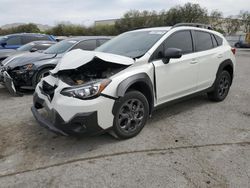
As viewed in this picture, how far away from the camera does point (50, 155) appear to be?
3488 millimetres

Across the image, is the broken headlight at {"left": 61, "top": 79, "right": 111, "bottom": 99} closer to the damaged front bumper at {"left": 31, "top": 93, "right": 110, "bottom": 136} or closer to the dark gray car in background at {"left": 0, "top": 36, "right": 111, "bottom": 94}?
the damaged front bumper at {"left": 31, "top": 93, "right": 110, "bottom": 136}

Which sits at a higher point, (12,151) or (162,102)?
(162,102)

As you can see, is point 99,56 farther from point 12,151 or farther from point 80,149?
point 12,151

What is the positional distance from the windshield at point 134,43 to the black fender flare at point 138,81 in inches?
15.8

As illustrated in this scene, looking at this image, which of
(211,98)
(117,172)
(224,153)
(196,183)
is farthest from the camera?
(211,98)

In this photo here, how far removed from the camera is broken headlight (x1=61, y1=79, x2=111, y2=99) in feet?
11.0

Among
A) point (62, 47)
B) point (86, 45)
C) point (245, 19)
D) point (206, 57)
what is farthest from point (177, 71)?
point (245, 19)

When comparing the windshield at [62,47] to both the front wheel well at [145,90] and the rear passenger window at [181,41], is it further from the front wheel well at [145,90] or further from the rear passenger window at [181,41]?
the front wheel well at [145,90]

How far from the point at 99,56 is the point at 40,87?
124cm

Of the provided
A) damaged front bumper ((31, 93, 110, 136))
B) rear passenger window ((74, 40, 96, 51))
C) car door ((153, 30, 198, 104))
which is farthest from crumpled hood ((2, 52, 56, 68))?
car door ((153, 30, 198, 104))

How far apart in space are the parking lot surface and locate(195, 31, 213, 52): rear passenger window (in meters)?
1.34

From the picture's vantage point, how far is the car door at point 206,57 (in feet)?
16.4

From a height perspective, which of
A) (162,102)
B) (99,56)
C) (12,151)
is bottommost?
(12,151)

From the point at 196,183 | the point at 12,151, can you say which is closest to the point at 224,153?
the point at 196,183
